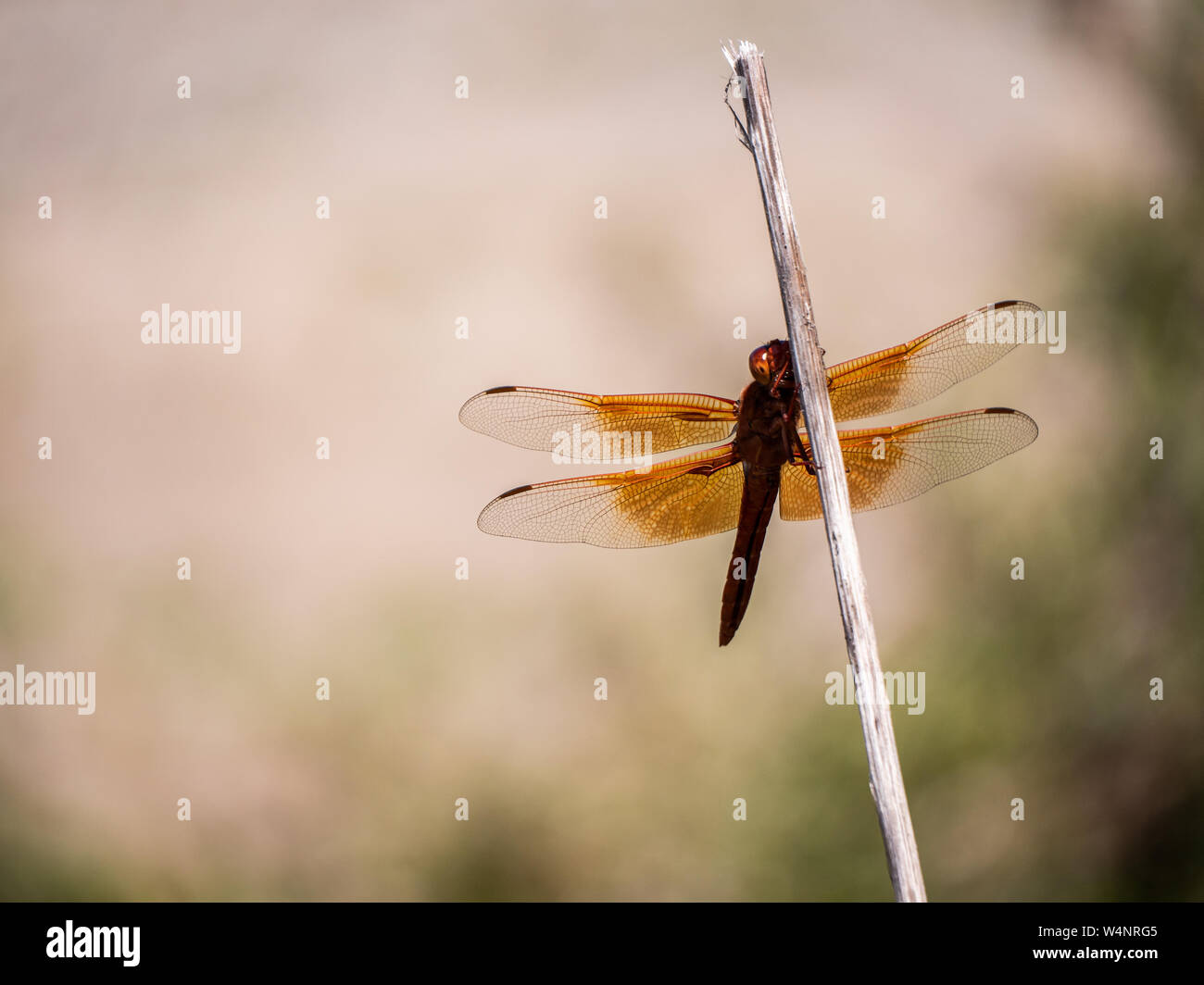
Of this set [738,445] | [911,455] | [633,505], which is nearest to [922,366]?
[911,455]

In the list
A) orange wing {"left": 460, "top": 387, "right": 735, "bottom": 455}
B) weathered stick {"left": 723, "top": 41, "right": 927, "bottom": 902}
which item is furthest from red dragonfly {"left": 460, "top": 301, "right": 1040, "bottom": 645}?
weathered stick {"left": 723, "top": 41, "right": 927, "bottom": 902}

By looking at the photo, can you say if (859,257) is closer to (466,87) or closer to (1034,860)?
(466,87)

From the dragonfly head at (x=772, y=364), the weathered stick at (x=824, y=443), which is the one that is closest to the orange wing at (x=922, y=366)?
the dragonfly head at (x=772, y=364)

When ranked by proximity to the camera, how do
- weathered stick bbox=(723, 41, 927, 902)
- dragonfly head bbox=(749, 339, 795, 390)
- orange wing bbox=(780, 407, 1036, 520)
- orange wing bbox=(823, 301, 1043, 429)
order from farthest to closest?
orange wing bbox=(780, 407, 1036, 520), orange wing bbox=(823, 301, 1043, 429), dragonfly head bbox=(749, 339, 795, 390), weathered stick bbox=(723, 41, 927, 902)

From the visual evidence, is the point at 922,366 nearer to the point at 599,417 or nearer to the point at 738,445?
the point at 738,445

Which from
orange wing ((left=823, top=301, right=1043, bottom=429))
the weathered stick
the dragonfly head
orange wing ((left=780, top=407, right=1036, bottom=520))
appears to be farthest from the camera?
orange wing ((left=780, top=407, right=1036, bottom=520))

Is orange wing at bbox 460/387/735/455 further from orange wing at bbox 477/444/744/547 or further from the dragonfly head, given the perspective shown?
the dragonfly head

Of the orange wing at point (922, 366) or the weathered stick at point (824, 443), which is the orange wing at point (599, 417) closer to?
the orange wing at point (922, 366)
